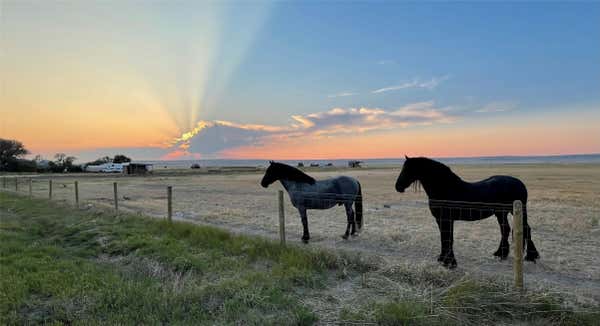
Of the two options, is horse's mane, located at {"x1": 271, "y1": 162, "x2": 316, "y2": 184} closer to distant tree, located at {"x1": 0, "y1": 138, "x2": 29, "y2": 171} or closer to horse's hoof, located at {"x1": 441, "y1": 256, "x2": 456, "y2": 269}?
horse's hoof, located at {"x1": 441, "y1": 256, "x2": 456, "y2": 269}

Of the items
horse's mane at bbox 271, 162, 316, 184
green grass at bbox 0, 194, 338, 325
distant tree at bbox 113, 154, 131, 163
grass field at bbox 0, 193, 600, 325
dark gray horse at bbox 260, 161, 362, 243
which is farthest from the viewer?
distant tree at bbox 113, 154, 131, 163

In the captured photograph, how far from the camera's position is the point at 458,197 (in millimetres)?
5918

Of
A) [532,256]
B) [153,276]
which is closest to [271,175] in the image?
[153,276]

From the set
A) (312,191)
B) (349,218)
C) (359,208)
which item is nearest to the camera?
(312,191)

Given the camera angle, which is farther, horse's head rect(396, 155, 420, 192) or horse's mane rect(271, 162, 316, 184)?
horse's mane rect(271, 162, 316, 184)

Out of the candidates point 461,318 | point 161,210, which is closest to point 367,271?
point 461,318

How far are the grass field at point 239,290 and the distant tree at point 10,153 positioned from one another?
7987cm

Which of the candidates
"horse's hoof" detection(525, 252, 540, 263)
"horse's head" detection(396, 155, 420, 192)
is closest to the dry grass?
"horse's hoof" detection(525, 252, 540, 263)

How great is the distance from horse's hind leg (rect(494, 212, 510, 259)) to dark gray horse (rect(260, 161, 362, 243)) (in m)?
3.26

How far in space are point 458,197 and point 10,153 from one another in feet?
300

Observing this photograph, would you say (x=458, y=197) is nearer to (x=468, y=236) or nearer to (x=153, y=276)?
(x=468, y=236)

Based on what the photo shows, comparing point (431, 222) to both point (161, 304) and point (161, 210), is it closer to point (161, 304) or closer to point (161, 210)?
point (161, 304)

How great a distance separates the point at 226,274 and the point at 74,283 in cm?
211

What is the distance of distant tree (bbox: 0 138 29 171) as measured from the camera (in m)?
67.5
